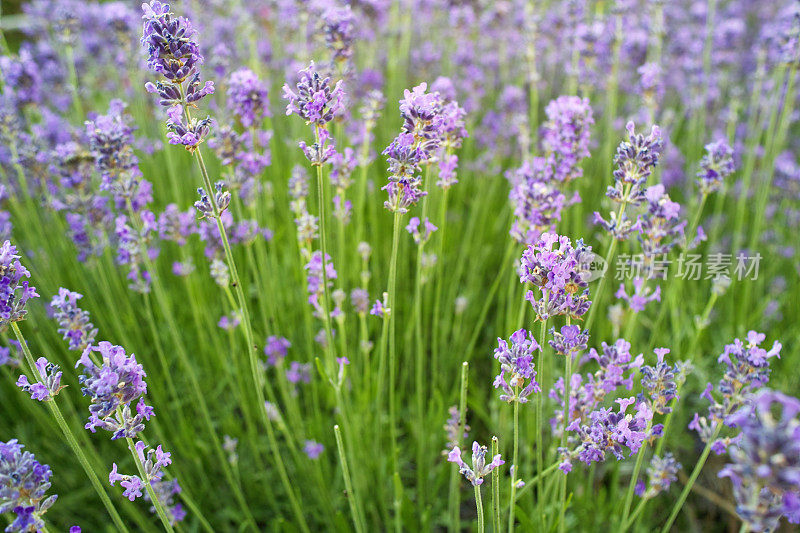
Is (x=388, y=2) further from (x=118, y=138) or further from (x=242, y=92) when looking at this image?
(x=118, y=138)

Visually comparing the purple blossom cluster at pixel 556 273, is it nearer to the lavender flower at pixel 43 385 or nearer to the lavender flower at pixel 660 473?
the lavender flower at pixel 660 473

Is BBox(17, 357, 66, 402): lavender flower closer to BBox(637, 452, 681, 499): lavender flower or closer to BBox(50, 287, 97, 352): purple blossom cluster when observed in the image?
BBox(50, 287, 97, 352): purple blossom cluster

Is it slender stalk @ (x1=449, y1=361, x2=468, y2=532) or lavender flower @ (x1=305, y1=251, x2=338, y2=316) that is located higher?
lavender flower @ (x1=305, y1=251, x2=338, y2=316)

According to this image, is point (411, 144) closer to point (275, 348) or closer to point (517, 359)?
point (517, 359)

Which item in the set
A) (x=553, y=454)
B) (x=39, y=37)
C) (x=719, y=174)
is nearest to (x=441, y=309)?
(x=553, y=454)

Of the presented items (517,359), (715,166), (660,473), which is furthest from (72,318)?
(715,166)

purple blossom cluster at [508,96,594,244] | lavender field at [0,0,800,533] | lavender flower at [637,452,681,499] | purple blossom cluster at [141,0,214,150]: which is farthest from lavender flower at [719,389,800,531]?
purple blossom cluster at [141,0,214,150]
